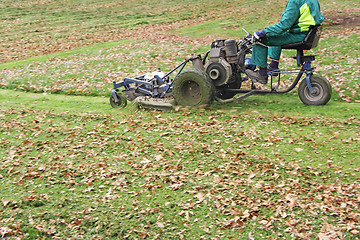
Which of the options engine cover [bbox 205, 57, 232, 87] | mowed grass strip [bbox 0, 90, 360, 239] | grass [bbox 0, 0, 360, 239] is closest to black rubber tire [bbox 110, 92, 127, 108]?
grass [bbox 0, 0, 360, 239]

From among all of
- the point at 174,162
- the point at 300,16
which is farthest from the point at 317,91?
the point at 174,162

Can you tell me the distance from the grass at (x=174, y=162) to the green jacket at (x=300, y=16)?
1.69 metres

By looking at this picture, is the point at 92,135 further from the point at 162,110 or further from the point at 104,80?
the point at 104,80

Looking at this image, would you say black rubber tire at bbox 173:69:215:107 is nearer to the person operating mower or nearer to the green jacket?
the person operating mower

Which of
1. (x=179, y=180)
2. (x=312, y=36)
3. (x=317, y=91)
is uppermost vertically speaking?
(x=312, y=36)

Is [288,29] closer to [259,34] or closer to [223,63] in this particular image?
[259,34]

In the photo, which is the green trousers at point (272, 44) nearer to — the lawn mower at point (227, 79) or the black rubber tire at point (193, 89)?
the lawn mower at point (227, 79)

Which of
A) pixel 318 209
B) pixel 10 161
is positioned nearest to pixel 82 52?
pixel 10 161

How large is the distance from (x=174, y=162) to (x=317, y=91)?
11.5 ft

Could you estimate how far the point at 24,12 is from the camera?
24703mm

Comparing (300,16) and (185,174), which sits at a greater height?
(300,16)

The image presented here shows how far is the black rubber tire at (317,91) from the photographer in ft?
26.8

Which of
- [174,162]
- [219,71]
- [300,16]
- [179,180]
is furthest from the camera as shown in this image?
[219,71]

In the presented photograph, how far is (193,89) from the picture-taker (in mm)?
8688
